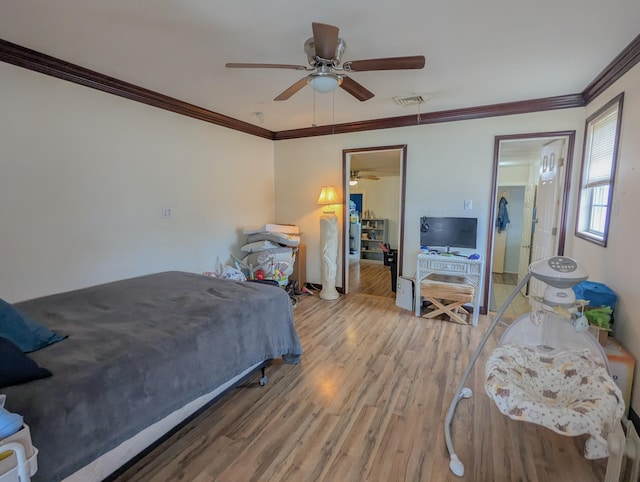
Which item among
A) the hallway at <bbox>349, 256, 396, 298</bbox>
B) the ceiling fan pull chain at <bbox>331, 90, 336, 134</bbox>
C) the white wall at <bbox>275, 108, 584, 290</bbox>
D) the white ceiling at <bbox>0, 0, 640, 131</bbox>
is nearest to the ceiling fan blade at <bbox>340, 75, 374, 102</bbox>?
the white ceiling at <bbox>0, 0, 640, 131</bbox>

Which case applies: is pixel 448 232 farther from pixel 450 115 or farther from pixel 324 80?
pixel 324 80

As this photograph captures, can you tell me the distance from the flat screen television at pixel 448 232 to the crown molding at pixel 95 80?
297 cm

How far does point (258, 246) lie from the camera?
4.37 m

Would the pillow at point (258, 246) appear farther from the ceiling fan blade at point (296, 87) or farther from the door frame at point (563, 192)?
the door frame at point (563, 192)

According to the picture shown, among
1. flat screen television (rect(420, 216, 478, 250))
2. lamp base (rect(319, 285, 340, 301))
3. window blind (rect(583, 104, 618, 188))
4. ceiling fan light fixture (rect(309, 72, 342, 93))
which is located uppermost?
ceiling fan light fixture (rect(309, 72, 342, 93))

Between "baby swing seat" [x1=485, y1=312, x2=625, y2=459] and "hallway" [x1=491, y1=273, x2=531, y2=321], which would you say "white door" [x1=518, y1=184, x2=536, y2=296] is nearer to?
"hallway" [x1=491, y1=273, x2=531, y2=321]

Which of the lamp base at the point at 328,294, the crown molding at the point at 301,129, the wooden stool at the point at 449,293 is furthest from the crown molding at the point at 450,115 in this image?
the lamp base at the point at 328,294

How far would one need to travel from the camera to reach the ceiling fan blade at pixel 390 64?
191 centimetres

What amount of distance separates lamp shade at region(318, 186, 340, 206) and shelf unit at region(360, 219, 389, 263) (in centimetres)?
345

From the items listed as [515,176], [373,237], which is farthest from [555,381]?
[373,237]

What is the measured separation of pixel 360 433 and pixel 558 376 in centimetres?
122

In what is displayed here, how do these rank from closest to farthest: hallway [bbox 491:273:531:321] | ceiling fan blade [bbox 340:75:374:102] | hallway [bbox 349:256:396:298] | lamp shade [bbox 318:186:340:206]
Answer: ceiling fan blade [bbox 340:75:374:102]
hallway [bbox 491:273:531:321]
lamp shade [bbox 318:186:340:206]
hallway [bbox 349:256:396:298]

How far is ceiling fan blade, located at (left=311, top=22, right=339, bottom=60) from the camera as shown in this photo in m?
1.69

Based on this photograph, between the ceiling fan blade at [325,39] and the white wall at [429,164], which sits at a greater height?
the ceiling fan blade at [325,39]
